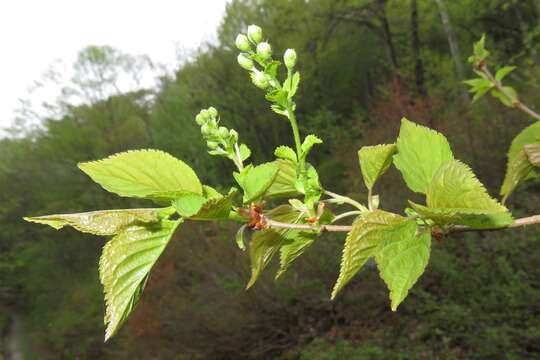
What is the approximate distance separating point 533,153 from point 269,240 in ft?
1.58

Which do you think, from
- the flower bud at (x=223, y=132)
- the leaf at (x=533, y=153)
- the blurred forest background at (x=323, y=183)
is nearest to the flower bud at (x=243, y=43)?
the flower bud at (x=223, y=132)

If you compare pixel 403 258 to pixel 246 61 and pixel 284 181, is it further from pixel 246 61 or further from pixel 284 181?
pixel 246 61

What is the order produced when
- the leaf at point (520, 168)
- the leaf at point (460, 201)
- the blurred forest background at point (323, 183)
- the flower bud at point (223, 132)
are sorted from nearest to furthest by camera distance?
the leaf at point (460, 201)
the flower bud at point (223, 132)
the leaf at point (520, 168)
the blurred forest background at point (323, 183)

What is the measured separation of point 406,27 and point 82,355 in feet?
52.5

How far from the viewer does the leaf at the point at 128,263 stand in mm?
516

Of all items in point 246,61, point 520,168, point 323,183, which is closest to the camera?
point 246,61

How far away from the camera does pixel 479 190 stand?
1.64 feet

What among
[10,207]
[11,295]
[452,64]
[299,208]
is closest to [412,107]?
[452,64]

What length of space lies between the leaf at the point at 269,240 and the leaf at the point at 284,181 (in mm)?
35

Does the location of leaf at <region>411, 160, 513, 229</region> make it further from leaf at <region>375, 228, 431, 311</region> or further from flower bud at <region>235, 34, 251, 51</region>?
flower bud at <region>235, 34, 251, 51</region>

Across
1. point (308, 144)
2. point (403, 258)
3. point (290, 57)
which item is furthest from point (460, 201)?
point (290, 57)

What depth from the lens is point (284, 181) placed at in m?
0.70

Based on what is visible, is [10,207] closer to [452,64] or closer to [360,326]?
[360,326]

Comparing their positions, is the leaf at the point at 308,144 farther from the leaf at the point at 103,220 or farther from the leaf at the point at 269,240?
the leaf at the point at 103,220
